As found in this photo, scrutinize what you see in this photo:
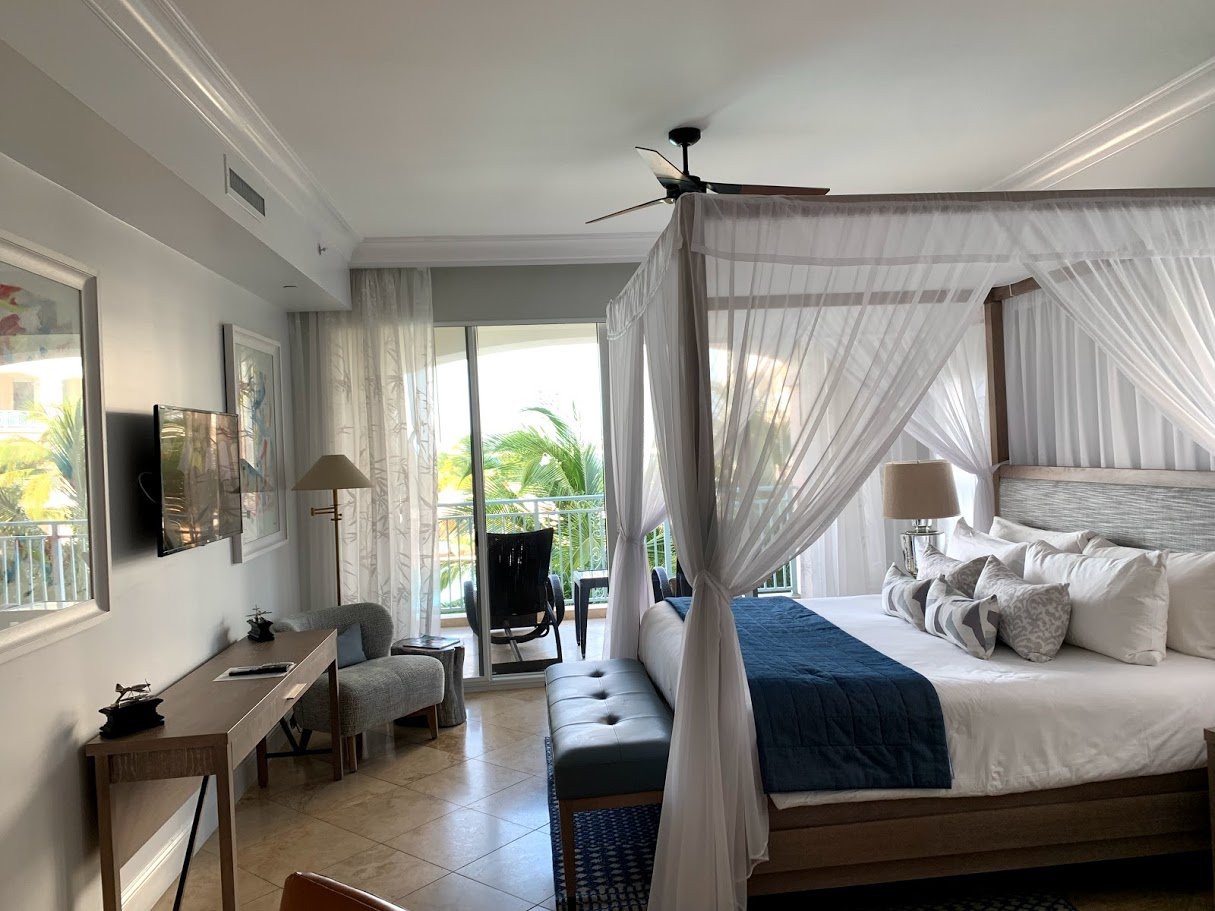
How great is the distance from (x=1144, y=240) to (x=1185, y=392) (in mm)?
588

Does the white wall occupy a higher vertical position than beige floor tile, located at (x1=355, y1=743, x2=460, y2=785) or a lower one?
higher

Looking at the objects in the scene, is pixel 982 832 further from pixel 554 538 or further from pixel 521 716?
pixel 554 538

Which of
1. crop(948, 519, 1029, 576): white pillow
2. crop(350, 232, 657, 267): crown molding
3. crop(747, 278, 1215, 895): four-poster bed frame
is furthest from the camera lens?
crop(350, 232, 657, 267): crown molding

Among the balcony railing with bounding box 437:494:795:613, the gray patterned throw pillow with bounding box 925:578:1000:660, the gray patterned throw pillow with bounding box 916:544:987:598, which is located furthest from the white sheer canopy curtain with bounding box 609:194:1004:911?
the balcony railing with bounding box 437:494:795:613

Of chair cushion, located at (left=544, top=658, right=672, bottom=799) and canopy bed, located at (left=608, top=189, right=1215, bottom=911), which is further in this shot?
chair cushion, located at (left=544, top=658, right=672, bottom=799)

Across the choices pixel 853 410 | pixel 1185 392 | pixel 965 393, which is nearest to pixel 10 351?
pixel 853 410

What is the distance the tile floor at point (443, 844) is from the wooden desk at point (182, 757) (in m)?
0.46

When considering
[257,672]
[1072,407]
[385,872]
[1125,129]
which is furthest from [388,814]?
[1125,129]

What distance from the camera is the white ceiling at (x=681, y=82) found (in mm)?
2656

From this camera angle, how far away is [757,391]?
2768 mm

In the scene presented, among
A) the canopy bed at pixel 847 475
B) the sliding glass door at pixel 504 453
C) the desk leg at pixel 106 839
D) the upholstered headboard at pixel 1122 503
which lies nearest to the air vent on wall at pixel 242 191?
the canopy bed at pixel 847 475

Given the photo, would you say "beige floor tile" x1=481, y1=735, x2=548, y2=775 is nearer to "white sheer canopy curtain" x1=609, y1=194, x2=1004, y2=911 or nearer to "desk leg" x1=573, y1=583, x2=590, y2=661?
"desk leg" x1=573, y1=583, x2=590, y2=661

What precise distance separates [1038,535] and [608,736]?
2.56 m

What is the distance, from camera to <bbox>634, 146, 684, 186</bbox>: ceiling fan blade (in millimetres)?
3274
